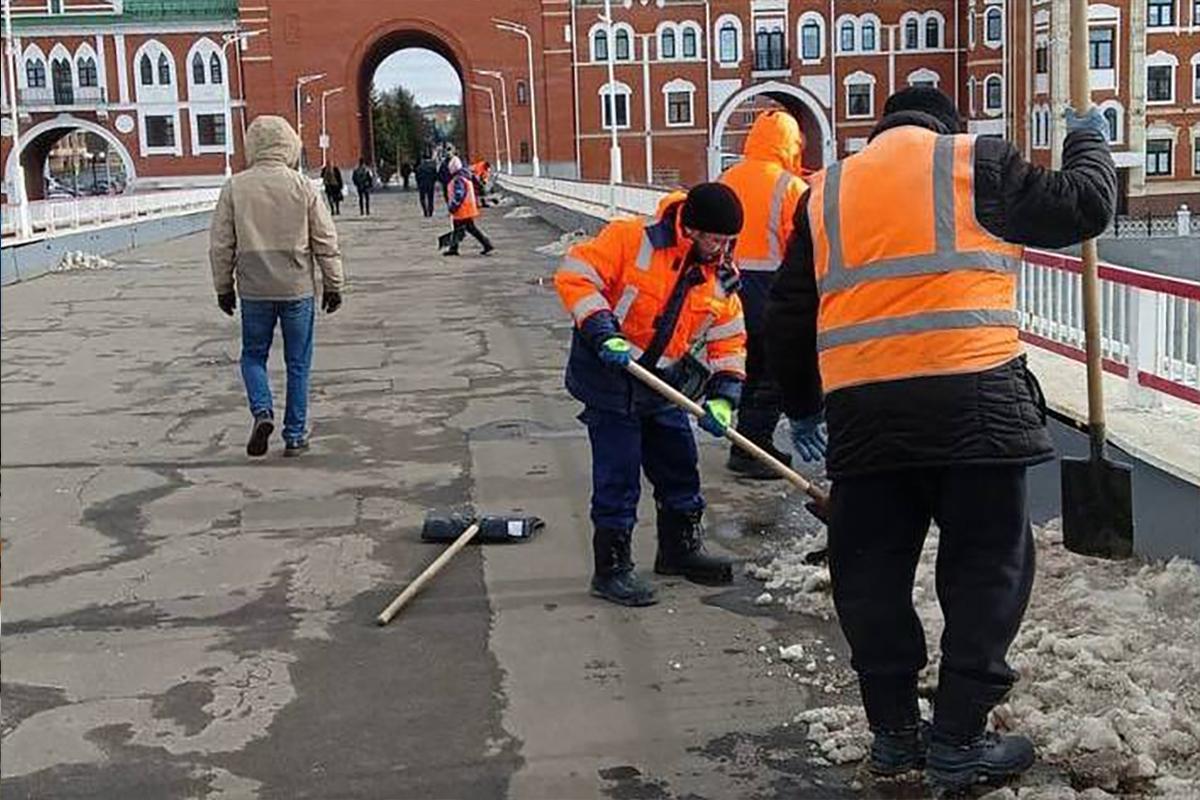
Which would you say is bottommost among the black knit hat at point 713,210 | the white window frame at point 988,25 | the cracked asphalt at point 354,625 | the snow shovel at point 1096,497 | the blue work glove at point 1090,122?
the cracked asphalt at point 354,625

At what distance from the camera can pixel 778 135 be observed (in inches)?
320

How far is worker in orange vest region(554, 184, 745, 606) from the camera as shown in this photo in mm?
5809

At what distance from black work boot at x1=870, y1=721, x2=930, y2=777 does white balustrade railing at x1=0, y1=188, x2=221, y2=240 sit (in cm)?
2084

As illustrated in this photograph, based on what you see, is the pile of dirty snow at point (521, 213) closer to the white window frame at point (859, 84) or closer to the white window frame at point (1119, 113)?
the white window frame at point (1119, 113)

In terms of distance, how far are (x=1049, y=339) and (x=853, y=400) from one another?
4582 millimetres

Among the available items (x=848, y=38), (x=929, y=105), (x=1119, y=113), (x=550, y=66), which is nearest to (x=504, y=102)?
(x=550, y=66)

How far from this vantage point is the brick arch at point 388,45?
286 ft

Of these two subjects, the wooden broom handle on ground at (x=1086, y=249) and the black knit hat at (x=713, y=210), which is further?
the black knit hat at (x=713, y=210)

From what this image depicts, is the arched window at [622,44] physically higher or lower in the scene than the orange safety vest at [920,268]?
higher

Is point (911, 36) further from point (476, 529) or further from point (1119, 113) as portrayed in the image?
point (476, 529)

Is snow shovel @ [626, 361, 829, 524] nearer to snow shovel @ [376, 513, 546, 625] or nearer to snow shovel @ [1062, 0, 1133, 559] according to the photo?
snow shovel @ [1062, 0, 1133, 559]

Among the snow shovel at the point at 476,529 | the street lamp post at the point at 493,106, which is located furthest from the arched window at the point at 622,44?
the snow shovel at the point at 476,529

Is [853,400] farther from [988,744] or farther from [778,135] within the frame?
[778,135]

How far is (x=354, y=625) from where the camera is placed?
5973 mm
